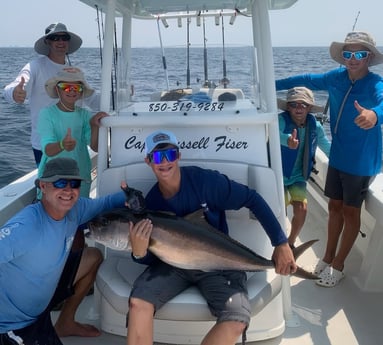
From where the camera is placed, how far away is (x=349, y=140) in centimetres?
312

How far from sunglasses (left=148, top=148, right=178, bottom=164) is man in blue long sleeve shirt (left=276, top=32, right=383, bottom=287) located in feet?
4.17

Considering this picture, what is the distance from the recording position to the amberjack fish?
92.7 inches

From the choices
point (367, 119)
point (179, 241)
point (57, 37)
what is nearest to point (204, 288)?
point (179, 241)

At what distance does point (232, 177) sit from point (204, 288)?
0.73 m

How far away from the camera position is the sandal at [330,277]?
336 centimetres

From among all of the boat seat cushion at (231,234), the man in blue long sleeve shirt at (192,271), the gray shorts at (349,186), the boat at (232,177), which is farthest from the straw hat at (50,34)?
the gray shorts at (349,186)

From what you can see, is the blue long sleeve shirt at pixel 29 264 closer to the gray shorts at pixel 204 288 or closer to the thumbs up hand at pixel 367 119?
the gray shorts at pixel 204 288

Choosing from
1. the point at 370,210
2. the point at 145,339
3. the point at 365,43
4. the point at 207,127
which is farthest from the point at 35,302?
the point at 365,43

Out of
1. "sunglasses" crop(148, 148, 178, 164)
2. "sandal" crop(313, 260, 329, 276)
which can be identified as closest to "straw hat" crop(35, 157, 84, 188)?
"sunglasses" crop(148, 148, 178, 164)

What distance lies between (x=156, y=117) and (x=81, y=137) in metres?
0.58

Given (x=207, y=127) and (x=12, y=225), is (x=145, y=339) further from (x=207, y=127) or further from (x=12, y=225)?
(x=207, y=127)

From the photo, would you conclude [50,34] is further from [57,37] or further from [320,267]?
[320,267]

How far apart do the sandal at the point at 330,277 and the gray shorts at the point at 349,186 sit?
21.8 inches

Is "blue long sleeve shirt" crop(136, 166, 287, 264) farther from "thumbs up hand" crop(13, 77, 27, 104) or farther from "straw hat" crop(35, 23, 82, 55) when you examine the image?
"straw hat" crop(35, 23, 82, 55)
